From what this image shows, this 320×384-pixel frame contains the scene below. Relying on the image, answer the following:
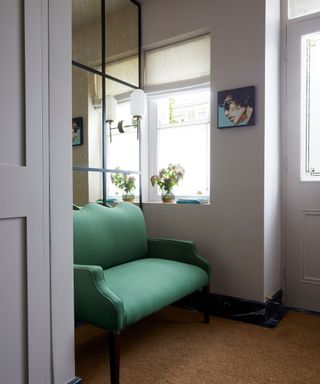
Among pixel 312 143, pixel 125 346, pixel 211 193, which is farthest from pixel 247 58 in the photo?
pixel 125 346

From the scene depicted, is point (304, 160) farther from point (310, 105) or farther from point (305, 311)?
point (305, 311)

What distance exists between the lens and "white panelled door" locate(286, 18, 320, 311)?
8.84 ft

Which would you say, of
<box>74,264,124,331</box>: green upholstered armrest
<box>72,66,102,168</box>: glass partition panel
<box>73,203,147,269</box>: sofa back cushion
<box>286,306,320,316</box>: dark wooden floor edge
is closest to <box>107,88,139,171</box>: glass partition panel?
<box>72,66,102,168</box>: glass partition panel

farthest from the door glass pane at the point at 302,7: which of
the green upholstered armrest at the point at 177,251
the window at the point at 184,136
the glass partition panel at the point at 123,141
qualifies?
the green upholstered armrest at the point at 177,251

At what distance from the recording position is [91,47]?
2.75 meters

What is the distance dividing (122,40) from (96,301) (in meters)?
2.34

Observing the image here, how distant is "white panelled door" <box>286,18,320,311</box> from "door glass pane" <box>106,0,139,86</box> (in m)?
1.36

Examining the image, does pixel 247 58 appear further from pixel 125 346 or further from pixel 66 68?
pixel 125 346

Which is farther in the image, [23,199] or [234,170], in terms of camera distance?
[234,170]

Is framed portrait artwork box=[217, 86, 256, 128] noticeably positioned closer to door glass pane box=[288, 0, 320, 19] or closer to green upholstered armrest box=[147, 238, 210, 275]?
door glass pane box=[288, 0, 320, 19]

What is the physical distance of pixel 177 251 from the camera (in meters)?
2.63

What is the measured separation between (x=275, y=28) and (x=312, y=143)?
97 cm

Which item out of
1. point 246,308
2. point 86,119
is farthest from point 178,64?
point 246,308

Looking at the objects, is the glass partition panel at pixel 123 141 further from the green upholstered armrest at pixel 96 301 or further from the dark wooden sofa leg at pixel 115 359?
the dark wooden sofa leg at pixel 115 359
